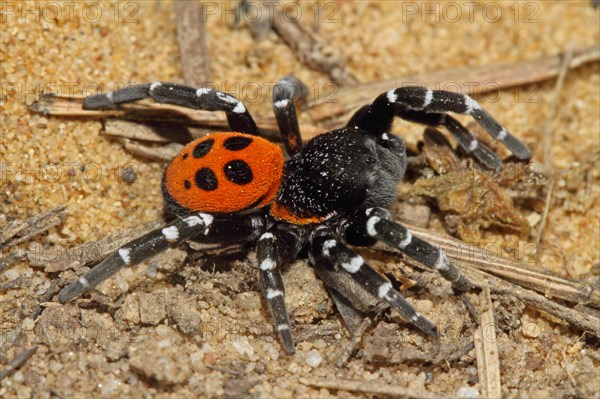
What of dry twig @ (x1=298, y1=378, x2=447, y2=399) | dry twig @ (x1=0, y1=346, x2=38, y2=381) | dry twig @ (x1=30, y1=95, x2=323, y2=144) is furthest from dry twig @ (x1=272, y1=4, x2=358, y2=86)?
dry twig @ (x1=0, y1=346, x2=38, y2=381)

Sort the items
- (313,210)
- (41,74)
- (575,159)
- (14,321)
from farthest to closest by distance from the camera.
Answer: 1. (575,159)
2. (41,74)
3. (313,210)
4. (14,321)

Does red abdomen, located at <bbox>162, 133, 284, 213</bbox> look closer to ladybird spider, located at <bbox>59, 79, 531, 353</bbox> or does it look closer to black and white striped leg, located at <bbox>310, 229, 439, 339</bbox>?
ladybird spider, located at <bbox>59, 79, 531, 353</bbox>

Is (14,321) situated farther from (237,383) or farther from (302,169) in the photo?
(302,169)

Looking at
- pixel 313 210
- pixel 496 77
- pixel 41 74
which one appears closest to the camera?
pixel 313 210

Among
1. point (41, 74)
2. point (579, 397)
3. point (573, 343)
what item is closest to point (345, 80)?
point (41, 74)

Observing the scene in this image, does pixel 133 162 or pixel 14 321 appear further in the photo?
pixel 133 162

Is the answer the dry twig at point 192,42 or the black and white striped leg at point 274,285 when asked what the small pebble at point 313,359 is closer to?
the black and white striped leg at point 274,285
